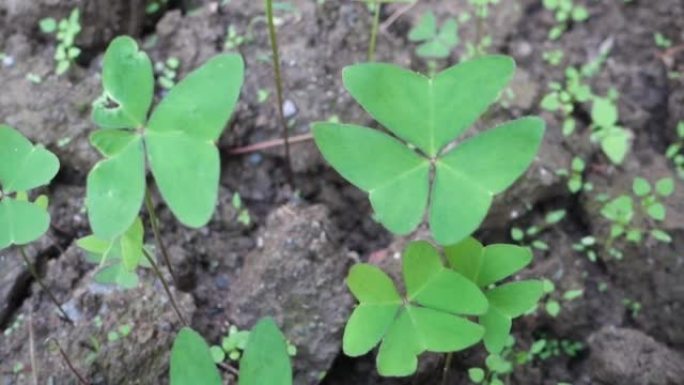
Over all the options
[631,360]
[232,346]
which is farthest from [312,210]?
[631,360]

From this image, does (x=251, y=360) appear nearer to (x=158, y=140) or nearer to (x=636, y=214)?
(x=158, y=140)

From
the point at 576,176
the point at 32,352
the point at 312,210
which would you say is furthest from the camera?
the point at 576,176

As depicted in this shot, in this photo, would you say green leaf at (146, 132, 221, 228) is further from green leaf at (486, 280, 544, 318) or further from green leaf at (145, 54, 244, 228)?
green leaf at (486, 280, 544, 318)

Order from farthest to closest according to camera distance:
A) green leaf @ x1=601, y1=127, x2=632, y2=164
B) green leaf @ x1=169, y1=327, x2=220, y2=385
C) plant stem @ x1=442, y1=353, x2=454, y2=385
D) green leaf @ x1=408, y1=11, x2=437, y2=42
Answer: green leaf @ x1=408, y1=11, x2=437, y2=42 < green leaf @ x1=601, y1=127, x2=632, y2=164 < plant stem @ x1=442, y1=353, x2=454, y2=385 < green leaf @ x1=169, y1=327, x2=220, y2=385

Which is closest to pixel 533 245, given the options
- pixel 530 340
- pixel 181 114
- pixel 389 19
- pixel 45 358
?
pixel 530 340

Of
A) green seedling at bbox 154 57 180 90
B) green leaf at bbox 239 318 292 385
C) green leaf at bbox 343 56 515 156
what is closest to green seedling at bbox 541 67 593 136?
green leaf at bbox 343 56 515 156

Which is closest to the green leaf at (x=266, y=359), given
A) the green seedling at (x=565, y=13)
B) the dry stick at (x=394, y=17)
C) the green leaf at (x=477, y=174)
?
the green leaf at (x=477, y=174)
